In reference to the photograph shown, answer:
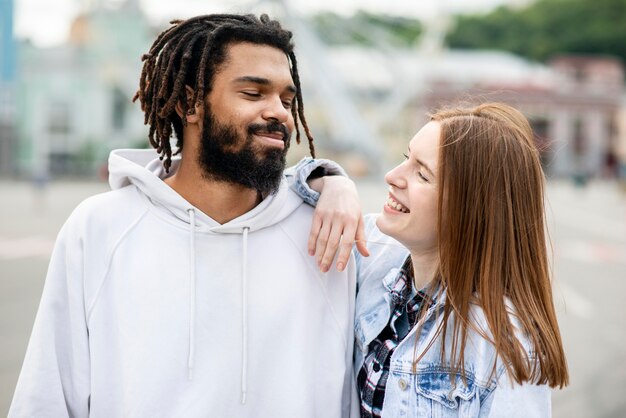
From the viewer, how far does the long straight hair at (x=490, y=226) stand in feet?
6.79

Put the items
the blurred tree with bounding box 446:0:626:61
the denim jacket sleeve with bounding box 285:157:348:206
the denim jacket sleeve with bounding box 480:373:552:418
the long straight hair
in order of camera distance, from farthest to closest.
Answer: the blurred tree with bounding box 446:0:626:61
the denim jacket sleeve with bounding box 285:157:348:206
the long straight hair
the denim jacket sleeve with bounding box 480:373:552:418

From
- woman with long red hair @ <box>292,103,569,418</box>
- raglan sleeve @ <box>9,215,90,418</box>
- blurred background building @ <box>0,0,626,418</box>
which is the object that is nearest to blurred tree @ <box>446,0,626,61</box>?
blurred background building @ <box>0,0,626,418</box>

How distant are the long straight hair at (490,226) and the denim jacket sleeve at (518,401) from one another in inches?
4.1

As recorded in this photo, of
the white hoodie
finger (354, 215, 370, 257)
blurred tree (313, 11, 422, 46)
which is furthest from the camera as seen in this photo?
blurred tree (313, 11, 422, 46)

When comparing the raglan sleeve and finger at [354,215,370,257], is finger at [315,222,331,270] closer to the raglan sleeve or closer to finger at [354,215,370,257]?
finger at [354,215,370,257]

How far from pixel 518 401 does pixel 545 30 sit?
93254 millimetres

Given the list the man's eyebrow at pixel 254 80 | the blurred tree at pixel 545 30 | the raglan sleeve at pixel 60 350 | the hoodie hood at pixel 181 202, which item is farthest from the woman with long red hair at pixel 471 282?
the blurred tree at pixel 545 30

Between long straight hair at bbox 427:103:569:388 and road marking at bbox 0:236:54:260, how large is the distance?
412 inches

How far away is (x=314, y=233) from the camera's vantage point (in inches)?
92.7

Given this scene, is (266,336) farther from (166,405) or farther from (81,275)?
(81,275)

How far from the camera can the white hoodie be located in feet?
7.15

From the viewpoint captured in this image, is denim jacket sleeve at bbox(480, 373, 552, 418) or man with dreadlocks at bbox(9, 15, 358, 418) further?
man with dreadlocks at bbox(9, 15, 358, 418)

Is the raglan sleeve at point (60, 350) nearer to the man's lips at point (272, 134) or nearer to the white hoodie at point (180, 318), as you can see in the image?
the white hoodie at point (180, 318)

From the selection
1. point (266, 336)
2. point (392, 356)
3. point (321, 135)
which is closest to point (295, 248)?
point (266, 336)
